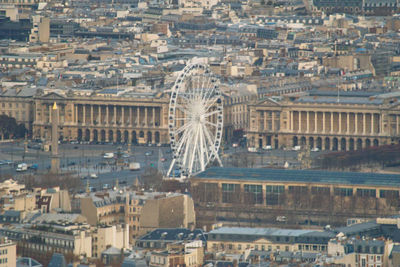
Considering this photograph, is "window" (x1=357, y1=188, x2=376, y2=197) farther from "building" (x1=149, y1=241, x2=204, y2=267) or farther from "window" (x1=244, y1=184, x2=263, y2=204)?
"building" (x1=149, y1=241, x2=204, y2=267)

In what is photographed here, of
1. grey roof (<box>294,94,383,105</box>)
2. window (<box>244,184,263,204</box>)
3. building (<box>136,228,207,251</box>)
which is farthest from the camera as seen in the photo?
grey roof (<box>294,94,383,105</box>)

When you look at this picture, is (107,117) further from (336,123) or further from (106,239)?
(106,239)

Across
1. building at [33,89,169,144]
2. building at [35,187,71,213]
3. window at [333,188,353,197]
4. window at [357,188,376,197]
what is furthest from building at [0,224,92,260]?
building at [33,89,169,144]

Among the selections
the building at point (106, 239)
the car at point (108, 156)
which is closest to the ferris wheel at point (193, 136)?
the car at point (108, 156)

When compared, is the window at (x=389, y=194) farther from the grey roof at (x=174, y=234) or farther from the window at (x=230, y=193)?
the grey roof at (x=174, y=234)

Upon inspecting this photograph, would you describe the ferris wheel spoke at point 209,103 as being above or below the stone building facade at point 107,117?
above

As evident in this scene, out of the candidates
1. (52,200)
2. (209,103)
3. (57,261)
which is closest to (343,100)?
(209,103)
